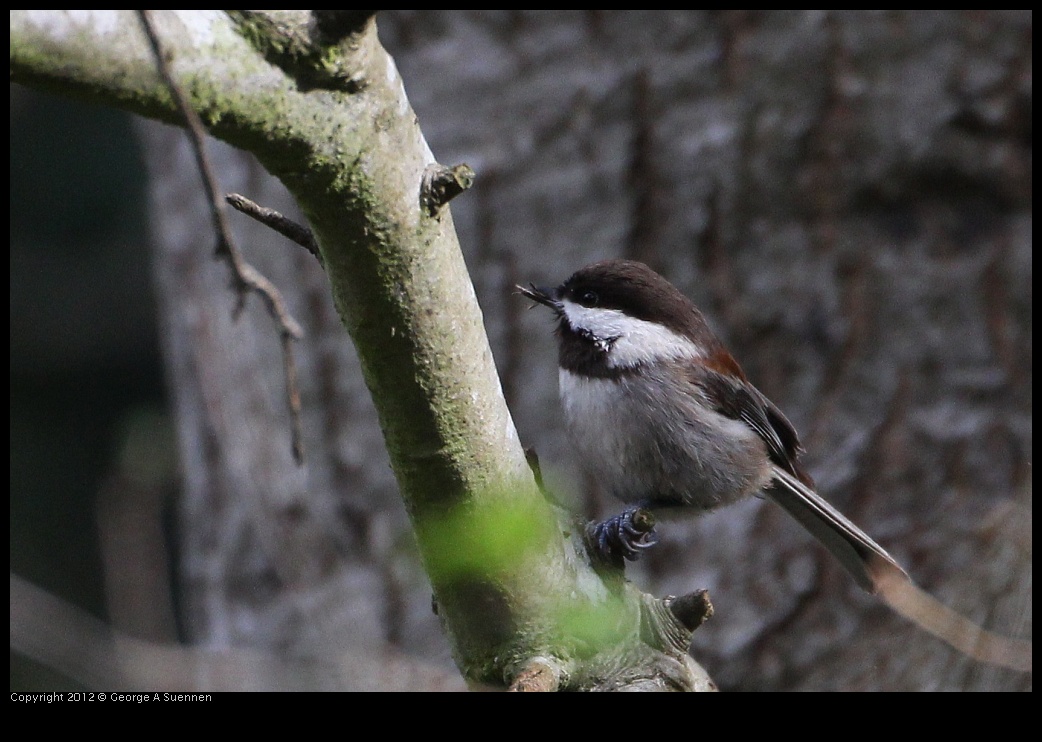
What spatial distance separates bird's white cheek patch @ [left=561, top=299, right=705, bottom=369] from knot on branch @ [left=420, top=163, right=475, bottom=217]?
1480 millimetres

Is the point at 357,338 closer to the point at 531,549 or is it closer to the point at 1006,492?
the point at 531,549

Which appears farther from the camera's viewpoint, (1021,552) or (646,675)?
(1021,552)

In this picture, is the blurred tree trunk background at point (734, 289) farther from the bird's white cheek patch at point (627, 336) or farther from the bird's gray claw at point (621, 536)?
the bird's gray claw at point (621, 536)

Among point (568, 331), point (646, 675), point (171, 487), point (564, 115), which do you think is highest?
point (564, 115)

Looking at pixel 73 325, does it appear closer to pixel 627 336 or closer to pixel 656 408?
pixel 627 336

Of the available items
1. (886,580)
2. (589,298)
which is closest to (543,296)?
(589,298)

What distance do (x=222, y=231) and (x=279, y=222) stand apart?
48cm

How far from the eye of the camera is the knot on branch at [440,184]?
1448 millimetres

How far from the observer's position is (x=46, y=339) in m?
6.39

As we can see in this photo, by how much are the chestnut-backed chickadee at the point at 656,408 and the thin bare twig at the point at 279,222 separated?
1387 mm

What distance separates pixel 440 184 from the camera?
4.78 ft

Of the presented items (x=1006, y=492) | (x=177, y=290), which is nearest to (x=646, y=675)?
(x=1006, y=492)

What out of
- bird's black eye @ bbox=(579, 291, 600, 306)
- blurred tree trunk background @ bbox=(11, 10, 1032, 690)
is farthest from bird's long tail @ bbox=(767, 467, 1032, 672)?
bird's black eye @ bbox=(579, 291, 600, 306)

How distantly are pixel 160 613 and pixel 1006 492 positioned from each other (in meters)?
3.93
